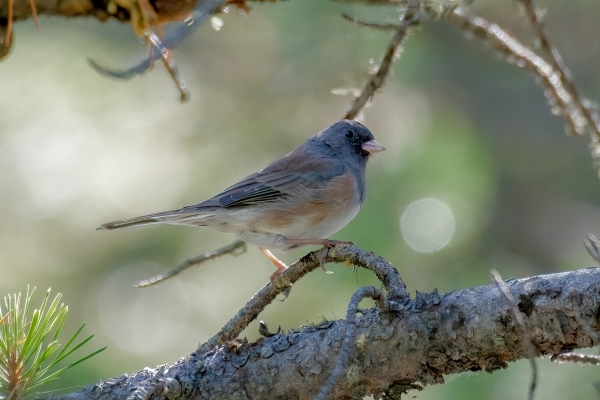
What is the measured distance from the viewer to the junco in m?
2.62

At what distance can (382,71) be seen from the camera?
7.46ft

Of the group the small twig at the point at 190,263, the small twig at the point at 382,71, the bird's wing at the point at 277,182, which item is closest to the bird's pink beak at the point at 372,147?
the bird's wing at the point at 277,182

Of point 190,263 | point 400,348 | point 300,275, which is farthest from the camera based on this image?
point 190,263

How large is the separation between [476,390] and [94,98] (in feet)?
7.23

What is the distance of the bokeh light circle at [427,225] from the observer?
2.70 m

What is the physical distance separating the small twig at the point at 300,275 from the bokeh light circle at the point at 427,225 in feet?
2.87

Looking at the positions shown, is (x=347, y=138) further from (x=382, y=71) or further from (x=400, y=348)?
(x=400, y=348)

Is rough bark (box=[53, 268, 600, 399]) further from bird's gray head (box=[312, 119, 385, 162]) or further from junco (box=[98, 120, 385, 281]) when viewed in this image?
bird's gray head (box=[312, 119, 385, 162])

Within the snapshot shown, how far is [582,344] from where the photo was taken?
1381mm

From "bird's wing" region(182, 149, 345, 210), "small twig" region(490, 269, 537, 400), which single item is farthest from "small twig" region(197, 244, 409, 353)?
"bird's wing" region(182, 149, 345, 210)

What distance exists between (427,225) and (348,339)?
1641 millimetres

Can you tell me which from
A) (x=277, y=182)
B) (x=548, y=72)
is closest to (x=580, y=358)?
(x=548, y=72)

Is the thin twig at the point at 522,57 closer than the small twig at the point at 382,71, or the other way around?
the small twig at the point at 382,71

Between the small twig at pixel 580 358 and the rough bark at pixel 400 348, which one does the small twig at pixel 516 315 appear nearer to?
the rough bark at pixel 400 348
